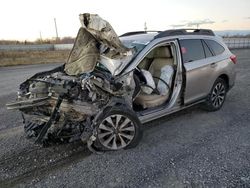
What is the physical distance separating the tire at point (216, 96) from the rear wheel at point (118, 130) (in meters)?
2.38

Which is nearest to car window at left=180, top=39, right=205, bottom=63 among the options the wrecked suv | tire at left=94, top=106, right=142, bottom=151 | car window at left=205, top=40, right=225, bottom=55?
the wrecked suv

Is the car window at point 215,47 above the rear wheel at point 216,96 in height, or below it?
above

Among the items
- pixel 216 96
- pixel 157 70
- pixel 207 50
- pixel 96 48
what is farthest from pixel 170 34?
pixel 216 96

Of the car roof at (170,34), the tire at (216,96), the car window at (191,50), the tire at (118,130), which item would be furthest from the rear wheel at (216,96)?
the tire at (118,130)

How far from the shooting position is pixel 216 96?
18.7ft

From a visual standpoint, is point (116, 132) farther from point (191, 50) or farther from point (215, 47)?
point (215, 47)

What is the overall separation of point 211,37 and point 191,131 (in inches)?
91.9

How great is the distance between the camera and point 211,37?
18.4 feet

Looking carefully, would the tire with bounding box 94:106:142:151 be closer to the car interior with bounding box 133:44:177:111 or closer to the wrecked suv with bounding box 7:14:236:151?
the wrecked suv with bounding box 7:14:236:151

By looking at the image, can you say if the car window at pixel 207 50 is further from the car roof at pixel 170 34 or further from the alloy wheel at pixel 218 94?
the alloy wheel at pixel 218 94

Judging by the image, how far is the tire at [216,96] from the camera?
5.55 m

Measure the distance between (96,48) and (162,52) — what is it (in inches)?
58.5

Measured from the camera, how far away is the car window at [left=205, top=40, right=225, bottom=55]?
18.0 ft

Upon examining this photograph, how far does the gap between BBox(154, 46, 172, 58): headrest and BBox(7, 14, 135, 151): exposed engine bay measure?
116cm
